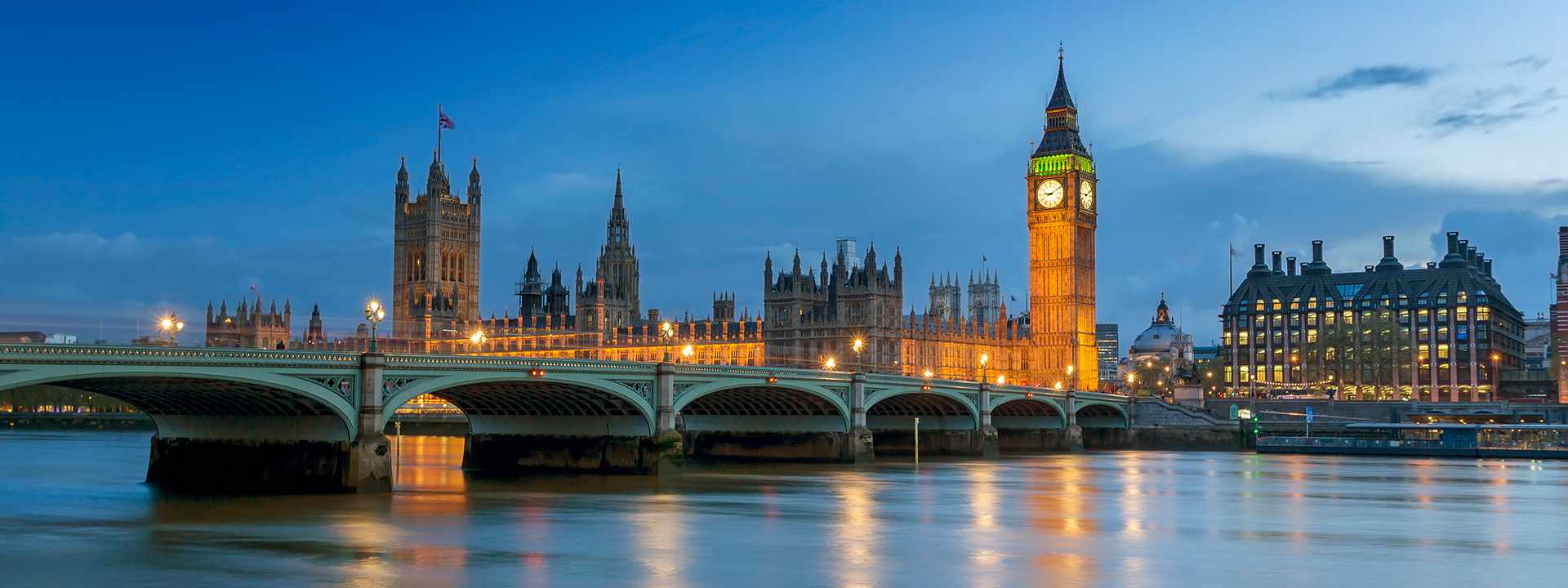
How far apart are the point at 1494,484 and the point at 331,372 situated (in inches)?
1848

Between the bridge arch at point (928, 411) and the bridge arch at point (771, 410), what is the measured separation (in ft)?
21.6

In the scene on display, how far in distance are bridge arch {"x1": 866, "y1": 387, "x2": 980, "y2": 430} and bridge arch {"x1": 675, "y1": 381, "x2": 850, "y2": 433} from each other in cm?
658

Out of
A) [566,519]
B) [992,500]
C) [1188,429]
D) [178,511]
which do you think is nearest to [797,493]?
[992,500]

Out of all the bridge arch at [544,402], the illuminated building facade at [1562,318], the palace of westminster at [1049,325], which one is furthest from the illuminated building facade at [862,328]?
the bridge arch at [544,402]

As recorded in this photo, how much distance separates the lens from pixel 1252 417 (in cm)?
12594

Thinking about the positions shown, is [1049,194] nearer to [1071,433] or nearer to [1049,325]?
[1049,325]

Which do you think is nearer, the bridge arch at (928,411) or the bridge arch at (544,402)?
the bridge arch at (544,402)

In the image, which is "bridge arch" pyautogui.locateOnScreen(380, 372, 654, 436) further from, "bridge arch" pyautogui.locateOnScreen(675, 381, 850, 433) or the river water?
"bridge arch" pyautogui.locateOnScreen(675, 381, 850, 433)

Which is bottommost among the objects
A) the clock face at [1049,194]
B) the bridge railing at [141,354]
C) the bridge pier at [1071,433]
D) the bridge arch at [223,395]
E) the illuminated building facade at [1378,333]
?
the bridge pier at [1071,433]

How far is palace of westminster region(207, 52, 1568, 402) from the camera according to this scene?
155000mm

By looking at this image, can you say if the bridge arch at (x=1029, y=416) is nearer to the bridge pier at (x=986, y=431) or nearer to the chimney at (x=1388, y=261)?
the bridge pier at (x=986, y=431)

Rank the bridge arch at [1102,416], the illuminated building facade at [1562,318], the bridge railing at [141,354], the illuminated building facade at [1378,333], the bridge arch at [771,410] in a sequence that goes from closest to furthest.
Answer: the bridge railing at [141,354]
the bridge arch at [771,410]
the bridge arch at [1102,416]
the illuminated building facade at [1562,318]
the illuminated building facade at [1378,333]

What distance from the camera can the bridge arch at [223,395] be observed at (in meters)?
47.6

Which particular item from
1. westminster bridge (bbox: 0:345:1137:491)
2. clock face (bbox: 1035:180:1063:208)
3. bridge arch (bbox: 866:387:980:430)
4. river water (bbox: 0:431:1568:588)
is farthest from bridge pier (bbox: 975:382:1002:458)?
clock face (bbox: 1035:180:1063:208)
